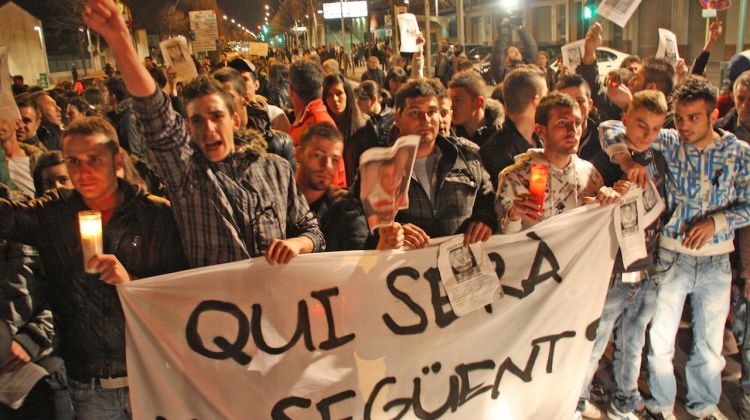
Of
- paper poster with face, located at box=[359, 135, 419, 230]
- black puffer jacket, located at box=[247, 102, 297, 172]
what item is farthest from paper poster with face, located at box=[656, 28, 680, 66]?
paper poster with face, located at box=[359, 135, 419, 230]

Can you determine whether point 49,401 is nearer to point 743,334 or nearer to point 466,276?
point 466,276

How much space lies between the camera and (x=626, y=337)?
3.74m

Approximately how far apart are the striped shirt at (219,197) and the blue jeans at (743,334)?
2.67 meters

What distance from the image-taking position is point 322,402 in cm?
292

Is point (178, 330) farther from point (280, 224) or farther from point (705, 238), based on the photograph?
point (705, 238)

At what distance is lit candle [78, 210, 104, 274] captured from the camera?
2391 millimetres

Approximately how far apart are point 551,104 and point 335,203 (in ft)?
4.13

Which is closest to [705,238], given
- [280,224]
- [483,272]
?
[483,272]

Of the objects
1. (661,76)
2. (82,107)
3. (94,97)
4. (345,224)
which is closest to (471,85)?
(661,76)

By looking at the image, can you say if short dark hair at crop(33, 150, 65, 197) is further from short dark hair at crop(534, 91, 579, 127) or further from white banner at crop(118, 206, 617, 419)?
short dark hair at crop(534, 91, 579, 127)

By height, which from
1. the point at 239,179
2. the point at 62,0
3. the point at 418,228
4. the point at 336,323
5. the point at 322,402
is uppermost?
the point at 62,0

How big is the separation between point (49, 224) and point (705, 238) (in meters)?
3.32

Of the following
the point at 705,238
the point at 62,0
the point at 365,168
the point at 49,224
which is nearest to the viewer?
the point at 365,168

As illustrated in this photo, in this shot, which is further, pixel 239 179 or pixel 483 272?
pixel 483 272
